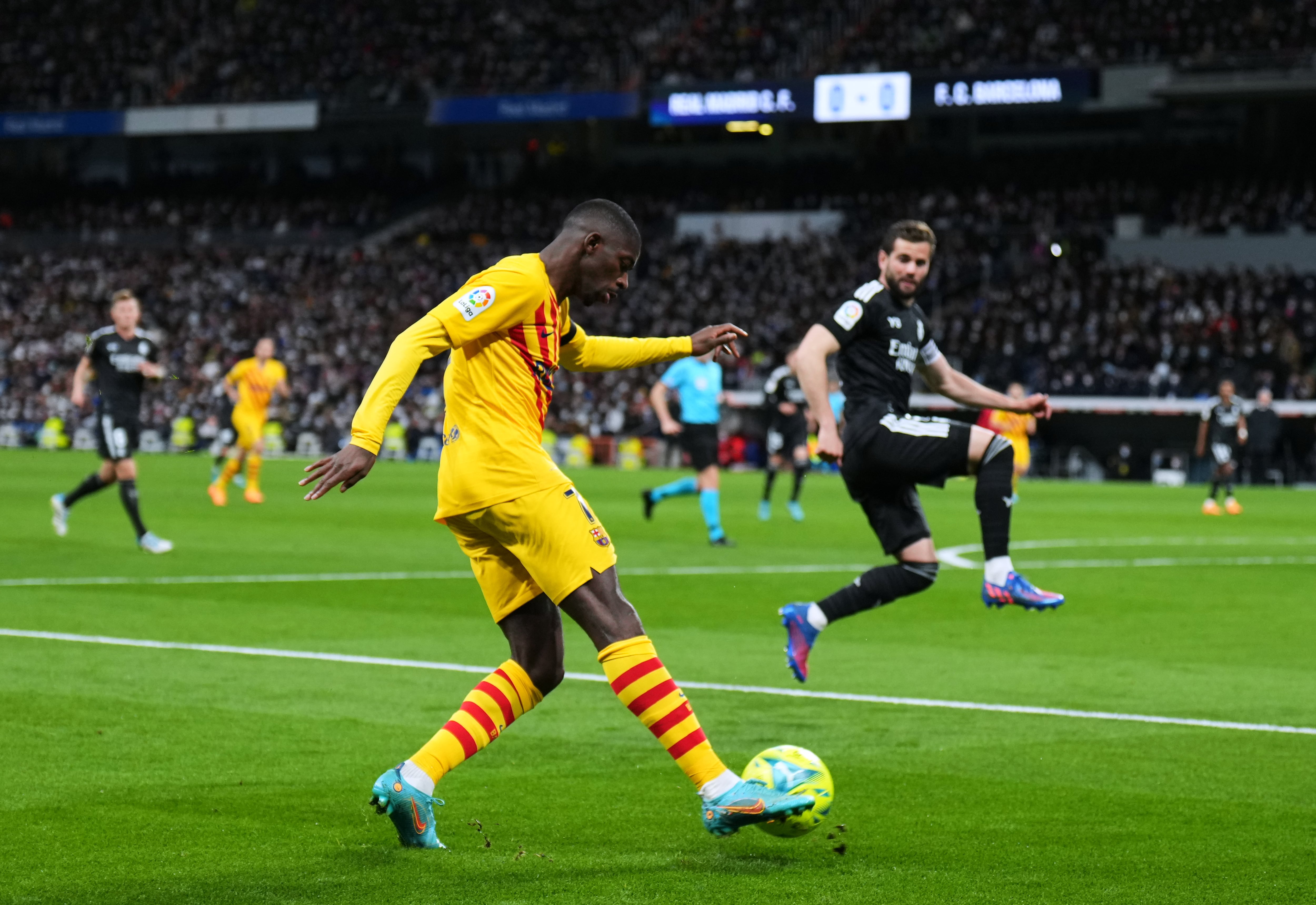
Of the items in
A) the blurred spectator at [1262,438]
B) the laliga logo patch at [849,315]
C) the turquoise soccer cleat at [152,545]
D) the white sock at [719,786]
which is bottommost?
the blurred spectator at [1262,438]

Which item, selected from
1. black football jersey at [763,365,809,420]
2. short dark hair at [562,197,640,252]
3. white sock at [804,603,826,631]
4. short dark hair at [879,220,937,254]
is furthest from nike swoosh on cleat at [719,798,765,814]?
black football jersey at [763,365,809,420]

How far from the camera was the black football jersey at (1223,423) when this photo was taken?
29.1 metres

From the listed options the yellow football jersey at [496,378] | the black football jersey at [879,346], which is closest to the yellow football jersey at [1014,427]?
the black football jersey at [879,346]

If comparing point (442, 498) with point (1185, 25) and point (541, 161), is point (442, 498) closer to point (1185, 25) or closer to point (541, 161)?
point (1185, 25)

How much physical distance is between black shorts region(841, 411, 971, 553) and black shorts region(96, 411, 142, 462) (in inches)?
376

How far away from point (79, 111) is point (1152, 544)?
163ft

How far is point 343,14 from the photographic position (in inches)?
2339

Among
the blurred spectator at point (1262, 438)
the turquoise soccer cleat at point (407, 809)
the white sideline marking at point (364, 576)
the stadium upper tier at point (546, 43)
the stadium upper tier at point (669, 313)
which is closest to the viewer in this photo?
the turquoise soccer cleat at point (407, 809)

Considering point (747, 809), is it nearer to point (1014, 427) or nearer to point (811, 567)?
point (811, 567)

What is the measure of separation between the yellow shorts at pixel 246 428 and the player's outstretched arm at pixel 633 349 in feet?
61.0

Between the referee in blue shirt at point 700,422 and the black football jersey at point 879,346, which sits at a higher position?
the black football jersey at point 879,346

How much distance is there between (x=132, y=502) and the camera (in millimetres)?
16484

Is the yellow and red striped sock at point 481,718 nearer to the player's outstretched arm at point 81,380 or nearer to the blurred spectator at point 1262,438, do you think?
the player's outstretched arm at point 81,380

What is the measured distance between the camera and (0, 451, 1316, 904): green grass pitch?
5191mm
